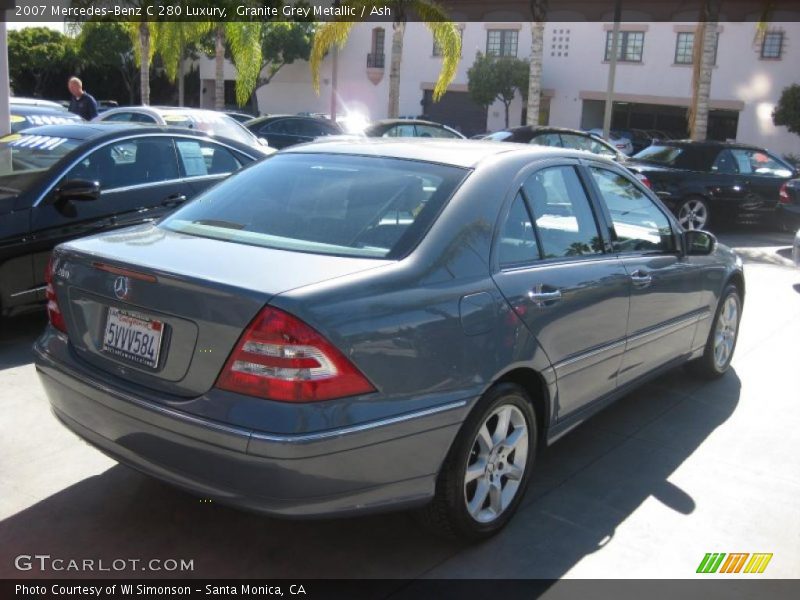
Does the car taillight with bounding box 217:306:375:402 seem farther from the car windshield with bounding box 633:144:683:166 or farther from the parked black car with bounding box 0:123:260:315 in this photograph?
the car windshield with bounding box 633:144:683:166

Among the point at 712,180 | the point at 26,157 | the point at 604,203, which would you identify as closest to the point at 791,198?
the point at 712,180

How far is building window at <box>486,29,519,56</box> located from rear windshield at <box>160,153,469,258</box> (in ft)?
122

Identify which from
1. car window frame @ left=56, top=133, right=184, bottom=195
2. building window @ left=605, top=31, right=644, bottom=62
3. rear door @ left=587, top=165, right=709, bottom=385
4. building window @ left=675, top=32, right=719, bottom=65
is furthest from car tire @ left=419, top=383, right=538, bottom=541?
building window @ left=605, top=31, right=644, bottom=62

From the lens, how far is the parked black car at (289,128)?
18.2 metres

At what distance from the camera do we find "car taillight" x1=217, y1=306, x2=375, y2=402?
2.71 m

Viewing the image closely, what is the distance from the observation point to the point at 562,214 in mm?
3988

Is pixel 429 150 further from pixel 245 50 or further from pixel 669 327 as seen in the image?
pixel 245 50

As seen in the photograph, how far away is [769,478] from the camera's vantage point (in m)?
4.25

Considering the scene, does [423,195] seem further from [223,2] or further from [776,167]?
[223,2]

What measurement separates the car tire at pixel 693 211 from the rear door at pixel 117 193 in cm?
882

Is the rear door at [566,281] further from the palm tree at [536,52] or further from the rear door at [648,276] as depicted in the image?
the palm tree at [536,52]

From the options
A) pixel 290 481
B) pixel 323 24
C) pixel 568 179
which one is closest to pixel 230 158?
pixel 568 179

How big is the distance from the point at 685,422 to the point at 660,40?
33798mm

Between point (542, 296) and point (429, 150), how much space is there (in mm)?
891
